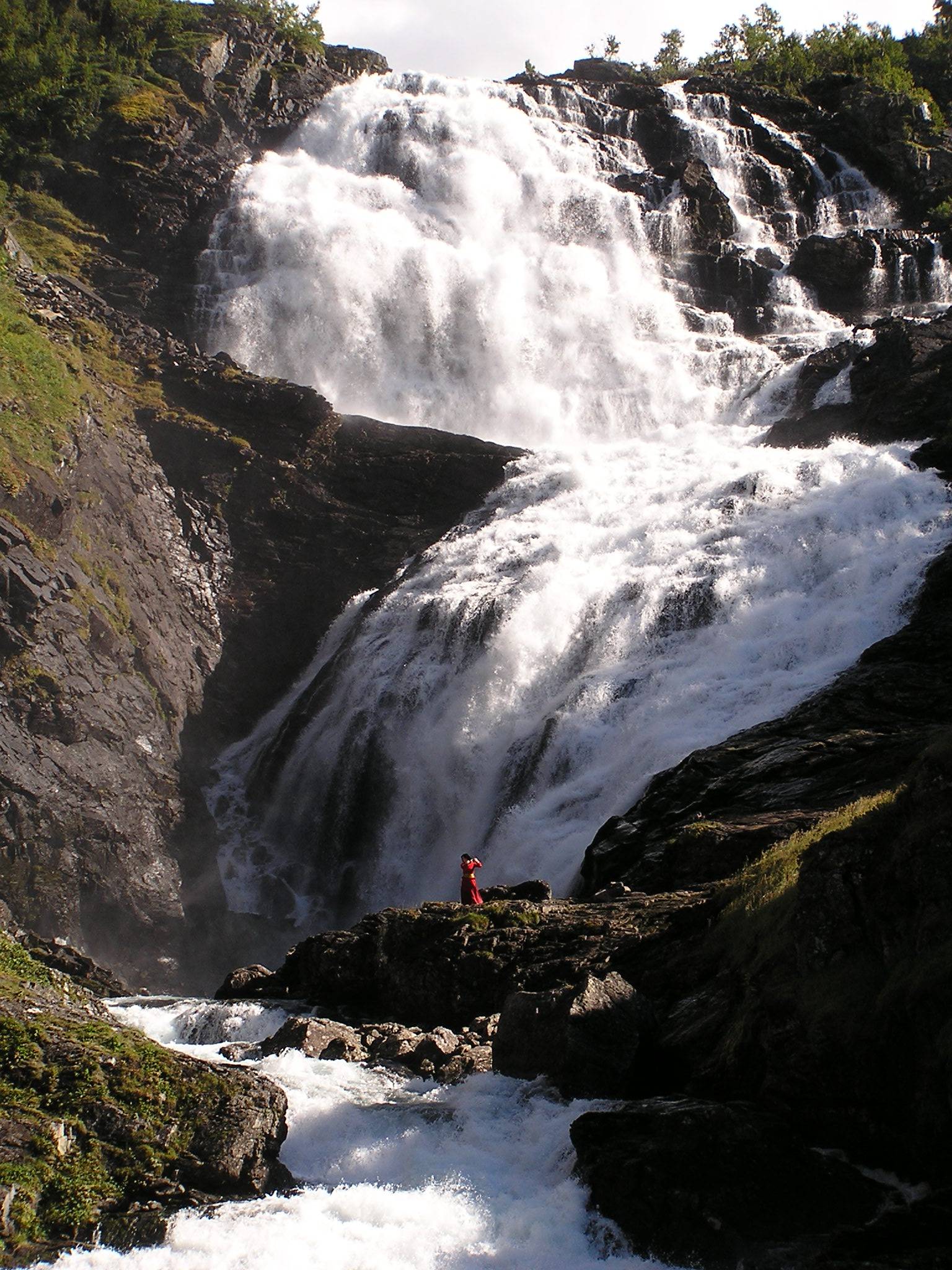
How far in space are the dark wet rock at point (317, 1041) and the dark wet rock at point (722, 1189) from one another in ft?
14.7

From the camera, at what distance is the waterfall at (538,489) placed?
21625 millimetres

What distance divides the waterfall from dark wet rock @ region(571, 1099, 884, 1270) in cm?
1056

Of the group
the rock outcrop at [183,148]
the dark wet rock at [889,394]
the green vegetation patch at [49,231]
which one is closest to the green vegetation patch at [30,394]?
the green vegetation patch at [49,231]

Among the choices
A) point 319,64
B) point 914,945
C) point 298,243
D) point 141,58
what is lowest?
point 914,945

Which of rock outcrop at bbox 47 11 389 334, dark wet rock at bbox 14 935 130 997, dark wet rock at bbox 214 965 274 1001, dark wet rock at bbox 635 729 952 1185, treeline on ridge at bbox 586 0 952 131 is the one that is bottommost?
dark wet rock at bbox 14 935 130 997

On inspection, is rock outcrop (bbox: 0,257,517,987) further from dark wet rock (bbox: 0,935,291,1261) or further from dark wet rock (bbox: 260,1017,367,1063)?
dark wet rock (bbox: 0,935,291,1261)

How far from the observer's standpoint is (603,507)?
30.4 m

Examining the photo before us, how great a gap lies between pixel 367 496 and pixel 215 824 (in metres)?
12.9

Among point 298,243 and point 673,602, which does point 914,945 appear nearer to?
point 673,602

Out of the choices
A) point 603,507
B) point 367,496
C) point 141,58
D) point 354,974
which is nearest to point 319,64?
point 141,58

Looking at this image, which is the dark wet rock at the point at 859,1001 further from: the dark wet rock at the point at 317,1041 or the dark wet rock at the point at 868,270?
the dark wet rock at the point at 868,270

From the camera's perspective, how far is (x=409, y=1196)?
27.6 ft

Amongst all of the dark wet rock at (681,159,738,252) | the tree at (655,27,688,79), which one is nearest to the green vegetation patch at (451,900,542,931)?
the dark wet rock at (681,159,738,252)

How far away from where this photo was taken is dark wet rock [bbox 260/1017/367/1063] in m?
12.0
